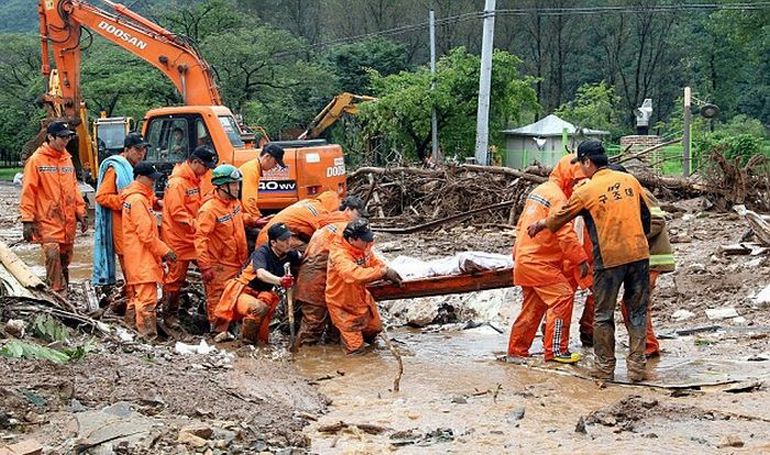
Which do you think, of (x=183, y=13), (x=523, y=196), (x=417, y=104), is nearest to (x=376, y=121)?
(x=417, y=104)

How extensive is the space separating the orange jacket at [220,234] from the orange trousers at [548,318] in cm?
259

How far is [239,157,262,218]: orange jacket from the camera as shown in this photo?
9.79m

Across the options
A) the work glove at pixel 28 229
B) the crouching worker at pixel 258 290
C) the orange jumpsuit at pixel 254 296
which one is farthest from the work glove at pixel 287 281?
the work glove at pixel 28 229

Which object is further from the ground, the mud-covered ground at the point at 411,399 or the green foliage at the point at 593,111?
the green foliage at the point at 593,111

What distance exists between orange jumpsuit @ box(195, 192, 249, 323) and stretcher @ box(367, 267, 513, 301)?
1228 millimetres

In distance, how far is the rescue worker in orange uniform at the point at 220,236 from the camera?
895 centimetres

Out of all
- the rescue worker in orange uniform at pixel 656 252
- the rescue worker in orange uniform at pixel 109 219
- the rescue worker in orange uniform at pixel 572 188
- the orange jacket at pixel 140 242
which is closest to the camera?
the rescue worker in orange uniform at pixel 656 252

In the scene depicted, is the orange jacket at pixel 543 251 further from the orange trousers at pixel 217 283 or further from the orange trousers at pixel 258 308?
the orange trousers at pixel 217 283

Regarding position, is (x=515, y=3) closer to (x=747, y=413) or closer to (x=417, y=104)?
(x=417, y=104)

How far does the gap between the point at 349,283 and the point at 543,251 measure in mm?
1617

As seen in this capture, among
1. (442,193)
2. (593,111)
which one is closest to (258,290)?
(442,193)

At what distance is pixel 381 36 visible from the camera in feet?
163

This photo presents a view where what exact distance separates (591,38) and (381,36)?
12.4 meters

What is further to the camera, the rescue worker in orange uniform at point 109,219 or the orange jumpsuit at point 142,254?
the rescue worker in orange uniform at point 109,219
